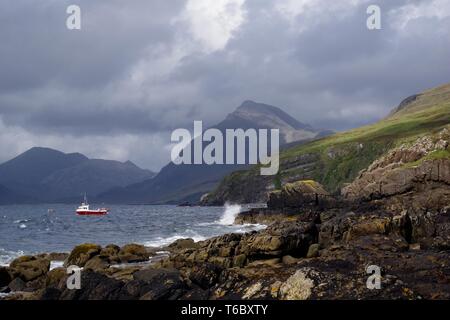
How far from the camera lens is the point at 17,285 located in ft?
130

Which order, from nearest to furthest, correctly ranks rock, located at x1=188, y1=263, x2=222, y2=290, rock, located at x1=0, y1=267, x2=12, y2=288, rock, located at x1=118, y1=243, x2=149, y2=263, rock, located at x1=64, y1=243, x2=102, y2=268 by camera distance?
rock, located at x1=188, y1=263, x2=222, y2=290 < rock, located at x1=0, y1=267, x2=12, y2=288 < rock, located at x1=64, y1=243, x2=102, y2=268 < rock, located at x1=118, y1=243, x2=149, y2=263

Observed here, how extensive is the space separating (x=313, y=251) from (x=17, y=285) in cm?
2276

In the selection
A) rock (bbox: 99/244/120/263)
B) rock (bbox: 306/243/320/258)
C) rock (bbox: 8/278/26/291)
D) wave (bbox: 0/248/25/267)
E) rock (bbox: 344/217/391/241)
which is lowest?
wave (bbox: 0/248/25/267)

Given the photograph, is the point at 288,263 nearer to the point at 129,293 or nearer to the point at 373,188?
the point at 129,293

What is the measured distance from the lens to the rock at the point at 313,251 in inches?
1572

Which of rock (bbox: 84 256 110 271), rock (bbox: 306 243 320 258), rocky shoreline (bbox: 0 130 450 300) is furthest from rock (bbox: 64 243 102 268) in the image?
rock (bbox: 306 243 320 258)

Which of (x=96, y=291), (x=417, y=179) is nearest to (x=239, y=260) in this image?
(x=96, y=291)

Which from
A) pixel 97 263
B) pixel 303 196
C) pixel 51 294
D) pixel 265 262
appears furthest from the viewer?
pixel 303 196

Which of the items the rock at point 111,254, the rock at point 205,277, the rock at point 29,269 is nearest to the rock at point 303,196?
the rock at point 111,254

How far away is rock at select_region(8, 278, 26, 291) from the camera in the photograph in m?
39.3

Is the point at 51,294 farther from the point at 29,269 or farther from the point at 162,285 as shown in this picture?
the point at 29,269

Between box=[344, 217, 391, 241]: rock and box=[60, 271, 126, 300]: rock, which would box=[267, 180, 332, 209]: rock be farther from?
box=[60, 271, 126, 300]: rock
